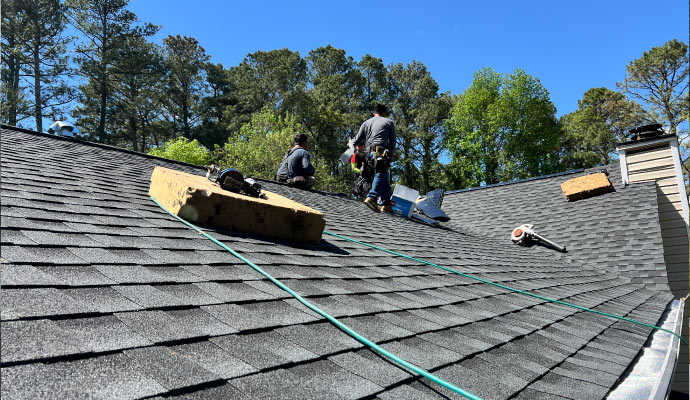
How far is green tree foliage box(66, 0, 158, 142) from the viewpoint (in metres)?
25.9

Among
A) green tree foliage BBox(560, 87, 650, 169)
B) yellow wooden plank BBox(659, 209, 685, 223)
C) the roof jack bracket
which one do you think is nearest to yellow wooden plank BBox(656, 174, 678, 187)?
yellow wooden plank BBox(659, 209, 685, 223)

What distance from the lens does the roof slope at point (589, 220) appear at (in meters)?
7.40

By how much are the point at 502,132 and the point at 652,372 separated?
2993 centimetres

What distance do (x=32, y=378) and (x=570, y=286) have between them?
536cm

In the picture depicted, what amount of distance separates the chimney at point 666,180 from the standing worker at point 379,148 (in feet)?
21.3

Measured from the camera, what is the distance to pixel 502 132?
29.6 m

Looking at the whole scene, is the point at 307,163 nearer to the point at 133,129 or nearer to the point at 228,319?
the point at 228,319

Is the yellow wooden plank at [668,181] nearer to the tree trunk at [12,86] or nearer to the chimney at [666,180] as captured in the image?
the chimney at [666,180]

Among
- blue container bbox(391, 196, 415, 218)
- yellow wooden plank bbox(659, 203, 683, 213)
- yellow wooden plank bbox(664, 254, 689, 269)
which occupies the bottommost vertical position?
yellow wooden plank bbox(664, 254, 689, 269)

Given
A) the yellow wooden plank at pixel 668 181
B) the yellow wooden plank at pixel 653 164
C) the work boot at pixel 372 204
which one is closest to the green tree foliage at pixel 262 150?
the work boot at pixel 372 204

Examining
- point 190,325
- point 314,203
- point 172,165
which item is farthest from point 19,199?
point 314,203

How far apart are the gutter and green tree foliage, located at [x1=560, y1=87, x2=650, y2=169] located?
2672 centimetres

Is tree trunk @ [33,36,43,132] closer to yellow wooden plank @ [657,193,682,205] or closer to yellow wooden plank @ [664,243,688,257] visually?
yellow wooden plank @ [657,193,682,205]

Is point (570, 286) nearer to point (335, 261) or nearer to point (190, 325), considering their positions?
point (335, 261)
